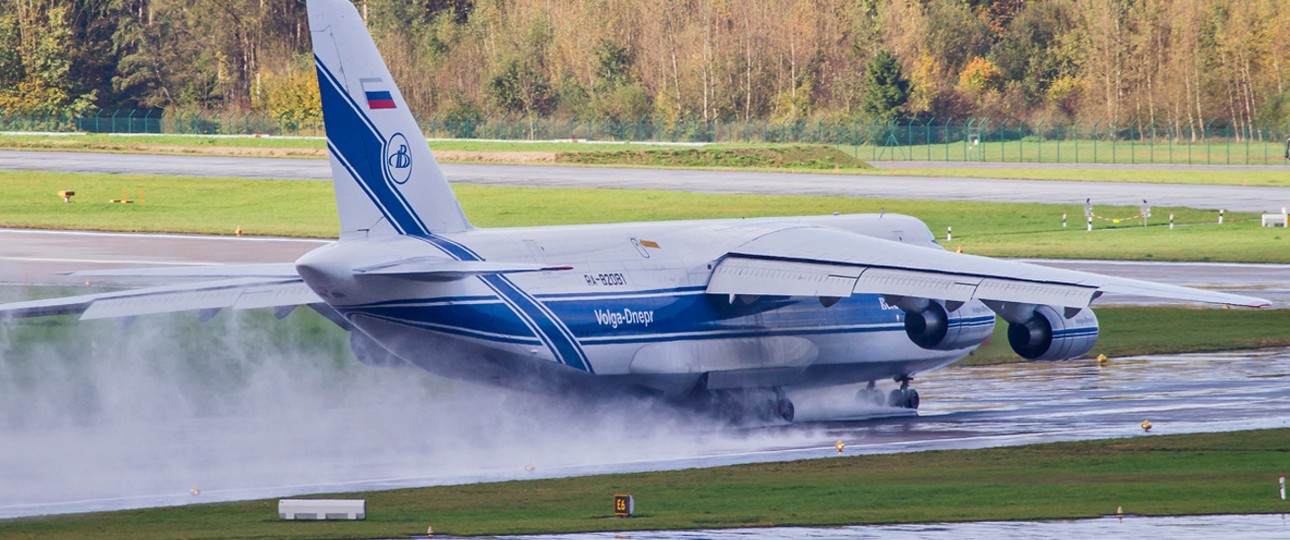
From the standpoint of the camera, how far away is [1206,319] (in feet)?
136

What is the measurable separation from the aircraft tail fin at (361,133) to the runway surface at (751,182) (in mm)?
48693

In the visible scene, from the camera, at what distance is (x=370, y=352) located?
26.6 m

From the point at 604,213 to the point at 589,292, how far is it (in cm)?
4249

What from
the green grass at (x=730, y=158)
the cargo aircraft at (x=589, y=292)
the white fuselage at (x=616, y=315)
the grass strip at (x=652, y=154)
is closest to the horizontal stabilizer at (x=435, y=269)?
the cargo aircraft at (x=589, y=292)

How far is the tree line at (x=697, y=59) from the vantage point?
121 meters

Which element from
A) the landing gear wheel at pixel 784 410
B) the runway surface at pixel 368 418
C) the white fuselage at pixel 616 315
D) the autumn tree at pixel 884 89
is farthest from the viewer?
the autumn tree at pixel 884 89

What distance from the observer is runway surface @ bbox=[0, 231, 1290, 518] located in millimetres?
23141

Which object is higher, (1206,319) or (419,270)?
(419,270)

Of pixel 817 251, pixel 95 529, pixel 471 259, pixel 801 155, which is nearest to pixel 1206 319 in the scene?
pixel 817 251

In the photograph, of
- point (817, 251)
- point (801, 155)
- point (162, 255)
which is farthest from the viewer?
point (801, 155)

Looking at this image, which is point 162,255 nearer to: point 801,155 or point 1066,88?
point 801,155

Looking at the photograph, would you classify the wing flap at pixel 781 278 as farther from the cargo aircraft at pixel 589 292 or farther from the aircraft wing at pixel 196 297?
the aircraft wing at pixel 196 297

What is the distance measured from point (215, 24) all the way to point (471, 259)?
115542 mm

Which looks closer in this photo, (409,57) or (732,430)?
(732,430)
